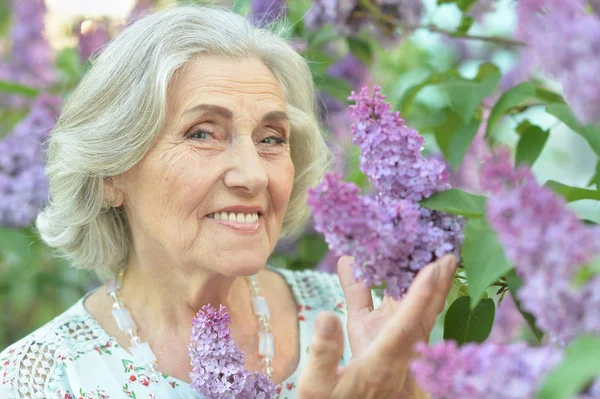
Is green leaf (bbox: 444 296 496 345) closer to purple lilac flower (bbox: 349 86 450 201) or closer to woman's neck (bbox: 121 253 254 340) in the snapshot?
purple lilac flower (bbox: 349 86 450 201)

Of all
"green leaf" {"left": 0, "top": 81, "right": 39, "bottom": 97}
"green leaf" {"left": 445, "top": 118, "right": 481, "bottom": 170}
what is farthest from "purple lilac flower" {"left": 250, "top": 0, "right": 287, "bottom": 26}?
"green leaf" {"left": 0, "top": 81, "right": 39, "bottom": 97}

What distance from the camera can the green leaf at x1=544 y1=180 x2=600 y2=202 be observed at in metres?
1.07

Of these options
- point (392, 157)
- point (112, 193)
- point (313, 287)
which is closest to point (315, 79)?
point (313, 287)

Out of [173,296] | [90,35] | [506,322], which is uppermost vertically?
[90,35]

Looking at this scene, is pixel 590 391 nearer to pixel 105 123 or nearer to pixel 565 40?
pixel 565 40

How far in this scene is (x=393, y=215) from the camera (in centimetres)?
97

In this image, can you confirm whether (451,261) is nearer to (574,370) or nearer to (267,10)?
(574,370)

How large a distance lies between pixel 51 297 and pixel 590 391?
8.53 feet

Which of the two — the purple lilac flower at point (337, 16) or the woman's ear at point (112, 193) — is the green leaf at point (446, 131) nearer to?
the purple lilac flower at point (337, 16)

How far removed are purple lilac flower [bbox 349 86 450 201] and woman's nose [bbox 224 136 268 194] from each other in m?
0.53

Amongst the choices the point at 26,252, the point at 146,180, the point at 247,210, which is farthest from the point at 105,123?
the point at 26,252

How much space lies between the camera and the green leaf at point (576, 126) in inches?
51.6

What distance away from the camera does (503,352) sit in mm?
731

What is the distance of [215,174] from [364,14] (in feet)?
2.57
